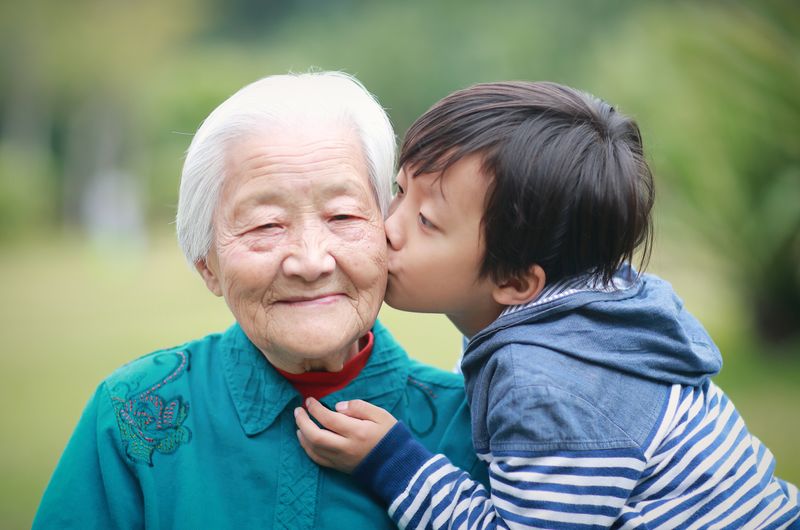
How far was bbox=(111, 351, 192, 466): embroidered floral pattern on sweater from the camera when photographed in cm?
205

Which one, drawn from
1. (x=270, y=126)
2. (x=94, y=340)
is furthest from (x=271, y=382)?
(x=94, y=340)

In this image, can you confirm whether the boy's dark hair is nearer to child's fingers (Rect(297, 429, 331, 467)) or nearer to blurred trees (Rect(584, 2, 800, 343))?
child's fingers (Rect(297, 429, 331, 467))

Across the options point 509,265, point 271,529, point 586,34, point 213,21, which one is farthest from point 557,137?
point 213,21

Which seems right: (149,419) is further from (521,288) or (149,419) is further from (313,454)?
(521,288)

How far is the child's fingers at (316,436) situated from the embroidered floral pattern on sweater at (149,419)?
28 centimetres

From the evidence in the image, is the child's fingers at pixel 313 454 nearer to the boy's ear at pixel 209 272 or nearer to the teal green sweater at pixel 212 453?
the teal green sweater at pixel 212 453

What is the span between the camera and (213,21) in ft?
81.8

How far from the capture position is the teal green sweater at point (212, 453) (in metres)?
2.01

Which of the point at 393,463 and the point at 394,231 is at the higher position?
the point at 394,231

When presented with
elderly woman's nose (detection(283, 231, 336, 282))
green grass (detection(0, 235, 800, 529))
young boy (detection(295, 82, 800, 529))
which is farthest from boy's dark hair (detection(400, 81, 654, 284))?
green grass (detection(0, 235, 800, 529))

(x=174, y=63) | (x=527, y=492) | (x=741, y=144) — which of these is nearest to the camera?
(x=527, y=492)

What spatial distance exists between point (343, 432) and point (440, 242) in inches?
20.1

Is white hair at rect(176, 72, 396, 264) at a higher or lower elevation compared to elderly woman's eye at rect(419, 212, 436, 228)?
higher

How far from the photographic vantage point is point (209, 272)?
2.20m
